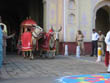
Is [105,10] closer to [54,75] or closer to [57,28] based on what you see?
[57,28]

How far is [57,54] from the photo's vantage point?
66.2ft

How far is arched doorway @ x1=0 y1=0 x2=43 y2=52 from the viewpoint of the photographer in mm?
27406

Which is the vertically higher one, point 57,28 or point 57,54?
point 57,28

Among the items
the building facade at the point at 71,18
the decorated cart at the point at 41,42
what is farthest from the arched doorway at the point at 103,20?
the decorated cart at the point at 41,42

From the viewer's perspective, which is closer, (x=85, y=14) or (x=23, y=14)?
(x=85, y=14)

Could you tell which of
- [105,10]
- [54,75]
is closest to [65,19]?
[105,10]

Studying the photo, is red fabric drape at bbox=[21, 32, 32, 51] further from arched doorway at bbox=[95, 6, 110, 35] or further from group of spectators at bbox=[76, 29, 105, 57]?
arched doorway at bbox=[95, 6, 110, 35]

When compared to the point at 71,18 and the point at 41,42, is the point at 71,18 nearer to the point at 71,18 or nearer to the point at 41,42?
the point at 71,18

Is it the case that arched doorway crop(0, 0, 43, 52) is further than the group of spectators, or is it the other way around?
arched doorway crop(0, 0, 43, 52)

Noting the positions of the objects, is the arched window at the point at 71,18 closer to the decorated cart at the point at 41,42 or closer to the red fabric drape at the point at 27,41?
the decorated cart at the point at 41,42

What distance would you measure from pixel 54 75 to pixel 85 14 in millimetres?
11398

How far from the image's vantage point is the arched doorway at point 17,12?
1079 inches

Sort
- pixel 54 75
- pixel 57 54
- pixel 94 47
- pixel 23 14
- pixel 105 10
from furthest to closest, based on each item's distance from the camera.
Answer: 1. pixel 23 14
2. pixel 105 10
3. pixel 57 54
4. pixel 94 47
5. pixel 54 75

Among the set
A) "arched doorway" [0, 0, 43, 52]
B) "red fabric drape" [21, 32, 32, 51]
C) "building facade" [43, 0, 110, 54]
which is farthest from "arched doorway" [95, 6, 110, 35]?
"red fabric drape" [21, 32, 32, 51]
